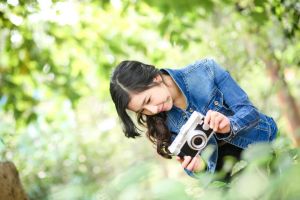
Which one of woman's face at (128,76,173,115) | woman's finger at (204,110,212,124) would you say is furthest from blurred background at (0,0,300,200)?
woman's face at (128,76,173,115)

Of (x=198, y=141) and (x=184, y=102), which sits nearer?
(x=198, y=141)

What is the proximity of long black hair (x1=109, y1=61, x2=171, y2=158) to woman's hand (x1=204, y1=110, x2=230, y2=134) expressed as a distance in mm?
283

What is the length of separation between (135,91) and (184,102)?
0.92 ft

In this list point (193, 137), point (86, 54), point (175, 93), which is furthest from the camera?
point (86, 54)

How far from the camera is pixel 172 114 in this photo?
2023 millimetres

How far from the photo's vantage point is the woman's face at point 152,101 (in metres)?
1.83

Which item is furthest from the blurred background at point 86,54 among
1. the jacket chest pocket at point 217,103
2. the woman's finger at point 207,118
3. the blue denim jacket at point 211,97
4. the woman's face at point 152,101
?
the woman's face at point 152,101

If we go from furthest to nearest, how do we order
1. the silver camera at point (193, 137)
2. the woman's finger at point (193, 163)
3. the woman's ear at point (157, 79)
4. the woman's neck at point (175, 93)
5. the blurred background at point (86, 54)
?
the blurred background at point (86, 54), the woman's neck at point (175, 93), the woman's ear at point (157, 79), the silver camera at point (193, 137), the woman's finger at point (193, 163)

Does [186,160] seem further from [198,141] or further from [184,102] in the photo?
[184,102]

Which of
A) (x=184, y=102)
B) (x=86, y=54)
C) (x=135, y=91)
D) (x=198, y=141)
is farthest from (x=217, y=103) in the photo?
(x=86, y=54)

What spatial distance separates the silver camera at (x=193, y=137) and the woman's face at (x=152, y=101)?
12 centimetres

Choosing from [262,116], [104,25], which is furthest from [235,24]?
[262,116]

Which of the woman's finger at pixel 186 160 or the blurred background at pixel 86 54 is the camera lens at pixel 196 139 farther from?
the blurred background at pixel 86 54

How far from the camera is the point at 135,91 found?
73.2 inches
